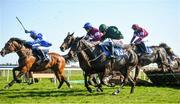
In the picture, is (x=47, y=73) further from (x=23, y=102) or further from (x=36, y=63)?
(x=23, y=102)

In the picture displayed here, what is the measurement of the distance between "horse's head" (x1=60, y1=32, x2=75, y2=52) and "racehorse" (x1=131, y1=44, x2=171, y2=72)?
3.78 m

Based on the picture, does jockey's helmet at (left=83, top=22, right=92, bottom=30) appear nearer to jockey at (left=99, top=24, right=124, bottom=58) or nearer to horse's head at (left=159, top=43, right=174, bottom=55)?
jockey at (left=99, top=24, right=124, bottom=58)

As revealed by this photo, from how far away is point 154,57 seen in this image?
1716 cm

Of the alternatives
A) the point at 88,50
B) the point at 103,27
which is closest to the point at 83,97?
the point at 88,50

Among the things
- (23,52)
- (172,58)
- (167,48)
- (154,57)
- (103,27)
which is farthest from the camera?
(172,58)

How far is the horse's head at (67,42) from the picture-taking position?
13.2m

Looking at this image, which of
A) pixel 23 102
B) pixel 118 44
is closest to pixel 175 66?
pixel 118 44

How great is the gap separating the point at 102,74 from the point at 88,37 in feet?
6.25

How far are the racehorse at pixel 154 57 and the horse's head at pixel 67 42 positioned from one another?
3.78 m

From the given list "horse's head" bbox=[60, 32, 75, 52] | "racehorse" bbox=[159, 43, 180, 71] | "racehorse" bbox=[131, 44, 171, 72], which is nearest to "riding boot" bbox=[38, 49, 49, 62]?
"horse's head" bbox=[60, 32, 75, 52]

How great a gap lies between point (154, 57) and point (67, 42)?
5.34 meters

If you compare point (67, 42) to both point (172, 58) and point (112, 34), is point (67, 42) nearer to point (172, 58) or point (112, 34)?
point (112, 34)

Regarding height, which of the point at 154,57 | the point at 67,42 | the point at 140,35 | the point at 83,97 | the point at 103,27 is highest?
the point at 103,27

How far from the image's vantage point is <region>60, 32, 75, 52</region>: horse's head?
43.2 feet
